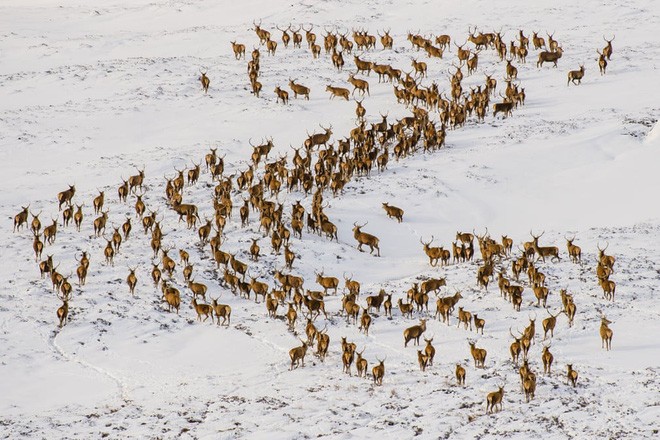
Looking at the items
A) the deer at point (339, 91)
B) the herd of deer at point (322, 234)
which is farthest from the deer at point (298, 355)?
the deer at point (339, 91)

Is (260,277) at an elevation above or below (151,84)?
below

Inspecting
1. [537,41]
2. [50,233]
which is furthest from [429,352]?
[537,41]

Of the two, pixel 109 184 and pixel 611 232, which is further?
pixel 109 184

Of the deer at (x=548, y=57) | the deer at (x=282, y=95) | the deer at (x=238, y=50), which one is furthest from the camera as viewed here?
the deer at (x=238, y=50)

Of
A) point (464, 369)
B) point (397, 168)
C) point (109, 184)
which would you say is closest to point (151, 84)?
point (109, 184)

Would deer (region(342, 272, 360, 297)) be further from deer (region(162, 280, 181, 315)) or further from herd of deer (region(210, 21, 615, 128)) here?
herd of deer (region(210, 21, 615, 128))

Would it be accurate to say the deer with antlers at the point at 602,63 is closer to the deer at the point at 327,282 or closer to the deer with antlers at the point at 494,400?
the deer at the point at 327,282

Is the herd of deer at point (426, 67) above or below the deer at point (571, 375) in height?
above

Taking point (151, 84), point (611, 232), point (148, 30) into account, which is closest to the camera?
point (611, 232)

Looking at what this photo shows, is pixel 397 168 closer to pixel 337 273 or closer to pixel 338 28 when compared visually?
pixel 337 273
